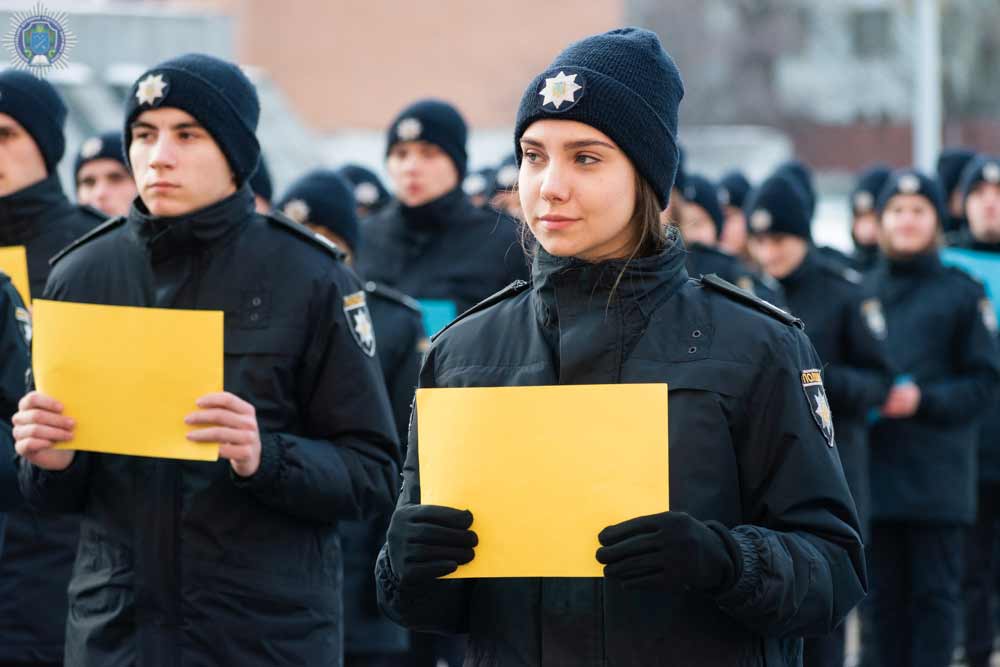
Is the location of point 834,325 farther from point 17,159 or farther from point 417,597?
point 417,597

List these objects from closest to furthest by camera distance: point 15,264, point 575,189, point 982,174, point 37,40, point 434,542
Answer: point 434,542
point 575,189
point 37,40
point 15,264
point 982,174

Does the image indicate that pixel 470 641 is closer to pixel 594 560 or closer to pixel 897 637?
pixel 594 560

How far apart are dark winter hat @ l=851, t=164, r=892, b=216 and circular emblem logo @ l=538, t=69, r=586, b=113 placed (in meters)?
8.42

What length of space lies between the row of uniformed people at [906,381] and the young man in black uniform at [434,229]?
1.14 m

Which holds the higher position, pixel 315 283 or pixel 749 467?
pixel 315 283

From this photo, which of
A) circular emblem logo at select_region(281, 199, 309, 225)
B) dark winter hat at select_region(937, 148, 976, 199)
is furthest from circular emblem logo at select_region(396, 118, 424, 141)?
dark winter hat at select_region(937, 148, 976, 199)

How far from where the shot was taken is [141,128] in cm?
441

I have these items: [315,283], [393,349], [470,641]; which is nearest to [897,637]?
[393,349]

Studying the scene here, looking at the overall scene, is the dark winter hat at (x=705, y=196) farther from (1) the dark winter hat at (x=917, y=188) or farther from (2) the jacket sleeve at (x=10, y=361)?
(2) the jacket sleeve at (x=10, y=361)

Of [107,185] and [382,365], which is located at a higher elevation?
[107,185]

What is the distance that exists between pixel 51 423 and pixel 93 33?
9.75m

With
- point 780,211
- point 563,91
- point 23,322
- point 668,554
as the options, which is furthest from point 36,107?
point 780,211

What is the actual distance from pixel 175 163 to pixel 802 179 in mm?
6835

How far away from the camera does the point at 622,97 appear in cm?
333
